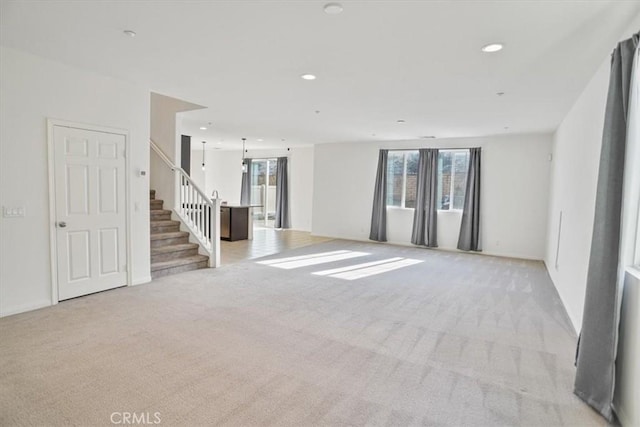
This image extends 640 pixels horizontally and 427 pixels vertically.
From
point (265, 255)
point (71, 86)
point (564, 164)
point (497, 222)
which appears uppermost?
point (71, 86)

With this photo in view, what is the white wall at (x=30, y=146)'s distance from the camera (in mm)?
3623

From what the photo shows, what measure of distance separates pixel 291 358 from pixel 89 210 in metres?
3.20

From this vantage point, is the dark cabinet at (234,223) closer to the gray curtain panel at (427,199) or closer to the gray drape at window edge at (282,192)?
the gray drape at window edge at (282,192)

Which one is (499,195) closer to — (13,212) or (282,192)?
(282,192)

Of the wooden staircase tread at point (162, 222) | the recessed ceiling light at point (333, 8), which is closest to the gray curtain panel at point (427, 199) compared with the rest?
the wooden staircase tread at point (162, 222)

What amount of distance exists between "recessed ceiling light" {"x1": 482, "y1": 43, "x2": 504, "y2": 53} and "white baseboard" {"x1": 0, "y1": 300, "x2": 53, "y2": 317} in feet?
17.2

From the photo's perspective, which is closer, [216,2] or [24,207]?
[216,2]

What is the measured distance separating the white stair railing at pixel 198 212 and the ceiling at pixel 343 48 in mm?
1528

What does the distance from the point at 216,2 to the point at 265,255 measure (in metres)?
5.43

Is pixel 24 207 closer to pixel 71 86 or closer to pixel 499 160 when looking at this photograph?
pixel 71 86

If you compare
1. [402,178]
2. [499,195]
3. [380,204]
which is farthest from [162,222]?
[499,195]

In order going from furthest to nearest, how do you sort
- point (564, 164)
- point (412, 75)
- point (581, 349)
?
point (564, 164)
point (412, 75)
point (581, 349)

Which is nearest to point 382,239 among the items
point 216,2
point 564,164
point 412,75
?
point 564,164

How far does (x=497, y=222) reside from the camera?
810 cm
